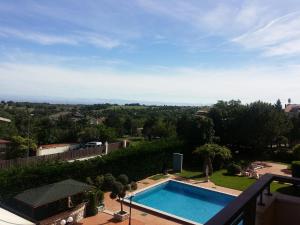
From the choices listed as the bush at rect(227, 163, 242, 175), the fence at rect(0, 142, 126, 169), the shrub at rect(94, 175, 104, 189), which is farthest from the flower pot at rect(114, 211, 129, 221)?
the bush at rect(227, 163, 242, 175)

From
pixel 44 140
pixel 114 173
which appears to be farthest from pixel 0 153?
pixel 114 173

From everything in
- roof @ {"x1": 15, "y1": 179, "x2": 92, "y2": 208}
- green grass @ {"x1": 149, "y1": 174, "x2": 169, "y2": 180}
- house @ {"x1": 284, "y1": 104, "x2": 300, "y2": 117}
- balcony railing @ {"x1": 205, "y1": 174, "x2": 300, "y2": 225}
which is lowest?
green grass @ {"x1": 149, "y1": 174, "x2": 169, "y2": 180}

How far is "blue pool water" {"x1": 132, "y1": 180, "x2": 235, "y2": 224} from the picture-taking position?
1759 centimetres

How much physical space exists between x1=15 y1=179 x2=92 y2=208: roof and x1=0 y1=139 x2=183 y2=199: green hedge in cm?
140

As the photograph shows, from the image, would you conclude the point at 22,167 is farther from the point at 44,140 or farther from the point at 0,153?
the point at 44,140

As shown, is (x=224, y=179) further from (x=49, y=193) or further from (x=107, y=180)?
(x=49, y=193)

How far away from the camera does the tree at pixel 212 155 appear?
2389cm

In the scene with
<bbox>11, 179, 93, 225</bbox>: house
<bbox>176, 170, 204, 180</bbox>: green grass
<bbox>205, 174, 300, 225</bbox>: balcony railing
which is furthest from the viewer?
<bbox>176, 170, 204, 180</bbox>: green grass

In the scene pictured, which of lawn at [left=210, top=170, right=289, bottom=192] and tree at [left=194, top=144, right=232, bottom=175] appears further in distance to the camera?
tree at [left=194, top=144, right=232, bottom=175]

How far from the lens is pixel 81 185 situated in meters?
15.7

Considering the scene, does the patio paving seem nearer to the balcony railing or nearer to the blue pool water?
the blue pool water

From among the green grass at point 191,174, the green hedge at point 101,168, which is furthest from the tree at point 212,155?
the green hedge at point 101,168

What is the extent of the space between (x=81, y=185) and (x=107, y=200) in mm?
2965

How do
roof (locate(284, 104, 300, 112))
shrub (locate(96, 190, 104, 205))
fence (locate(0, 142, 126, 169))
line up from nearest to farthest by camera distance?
shrub (locate(96, 190, 104, 205)), fence (locate(0, 142, 126, 169)), roof (locate(284, 104, 300, 112))
